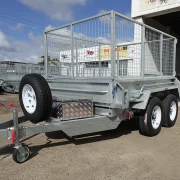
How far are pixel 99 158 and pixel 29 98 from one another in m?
1.68

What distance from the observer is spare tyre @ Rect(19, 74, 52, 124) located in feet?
11.9

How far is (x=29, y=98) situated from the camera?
13.5 ft

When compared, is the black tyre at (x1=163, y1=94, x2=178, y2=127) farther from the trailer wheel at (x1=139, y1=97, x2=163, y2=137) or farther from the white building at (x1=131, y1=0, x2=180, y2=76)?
the white building at (x1=131, y1=0, x2=180, y2=76)

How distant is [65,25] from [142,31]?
Result: 178 centimetres

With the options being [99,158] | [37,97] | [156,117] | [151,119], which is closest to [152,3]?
[156,117]

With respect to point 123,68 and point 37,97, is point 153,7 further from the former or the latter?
point 37,97

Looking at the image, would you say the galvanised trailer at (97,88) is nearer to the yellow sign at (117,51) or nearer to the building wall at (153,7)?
the yellow sign at (117,51)

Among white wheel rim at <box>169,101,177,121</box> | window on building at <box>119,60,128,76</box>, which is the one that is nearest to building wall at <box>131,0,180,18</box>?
window on building at <box>119,60,128,76</box>

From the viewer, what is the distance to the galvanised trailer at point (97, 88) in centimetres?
371

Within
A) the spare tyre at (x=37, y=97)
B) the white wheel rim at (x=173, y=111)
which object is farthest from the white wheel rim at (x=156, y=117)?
the spare tyre at (x=37, y=97)

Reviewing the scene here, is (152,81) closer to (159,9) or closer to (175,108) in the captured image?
(175,108)

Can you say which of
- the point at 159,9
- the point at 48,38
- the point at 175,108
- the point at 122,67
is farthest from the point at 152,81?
the point at 159,9

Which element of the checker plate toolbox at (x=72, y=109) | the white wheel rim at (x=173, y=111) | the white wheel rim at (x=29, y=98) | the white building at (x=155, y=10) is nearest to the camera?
the checker plate toolbox at (x=72, y=109)

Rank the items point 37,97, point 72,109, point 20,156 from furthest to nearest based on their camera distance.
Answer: point 72,109, point 37,97, point 20,156
